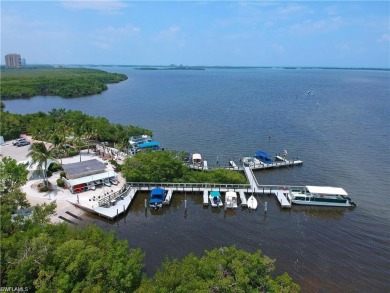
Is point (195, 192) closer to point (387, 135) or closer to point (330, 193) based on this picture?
point (330, 193)

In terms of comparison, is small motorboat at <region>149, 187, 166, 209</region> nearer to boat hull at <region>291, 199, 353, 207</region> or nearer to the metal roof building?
the metal roof building

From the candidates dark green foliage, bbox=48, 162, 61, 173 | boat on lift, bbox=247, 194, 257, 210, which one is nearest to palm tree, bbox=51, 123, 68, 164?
dark green foliage, bbox=48, 162, 61, 173

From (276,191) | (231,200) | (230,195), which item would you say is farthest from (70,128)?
(276,191)

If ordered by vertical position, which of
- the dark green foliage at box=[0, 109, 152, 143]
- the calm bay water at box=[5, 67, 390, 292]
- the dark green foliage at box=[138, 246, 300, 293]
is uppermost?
the dark green foliage at box=[138, 246, 300, 293]

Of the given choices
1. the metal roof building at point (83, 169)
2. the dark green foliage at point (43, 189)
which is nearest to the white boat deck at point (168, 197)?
the metal roof building at point (83, 169)

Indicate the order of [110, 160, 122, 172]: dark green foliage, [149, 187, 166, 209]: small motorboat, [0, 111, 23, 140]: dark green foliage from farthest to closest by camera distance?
1. [0, 111, 23, 140]: dark green foliage
2. [110, 160, 122, 172]: dark green foliage
3. [149, 187, 166, 209]: small motorboat

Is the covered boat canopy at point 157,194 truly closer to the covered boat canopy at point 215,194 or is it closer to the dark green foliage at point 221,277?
the covered boat canopy at point 215,194

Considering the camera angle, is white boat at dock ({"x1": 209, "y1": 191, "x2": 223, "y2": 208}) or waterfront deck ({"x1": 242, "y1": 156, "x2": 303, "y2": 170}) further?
waterfront deck ({"x1": 242, "y1": 156, "x2": 303, "y2": 170})
